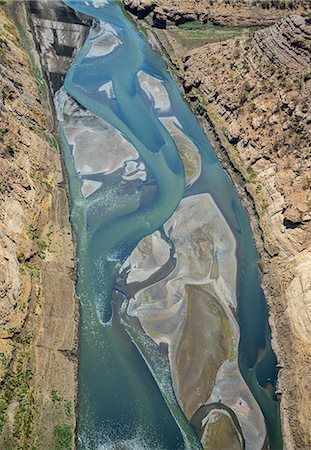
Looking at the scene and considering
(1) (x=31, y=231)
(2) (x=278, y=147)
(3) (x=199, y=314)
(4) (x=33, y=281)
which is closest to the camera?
(4) (x=33, y=281)

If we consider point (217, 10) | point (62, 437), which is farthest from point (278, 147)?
point (62, 437)

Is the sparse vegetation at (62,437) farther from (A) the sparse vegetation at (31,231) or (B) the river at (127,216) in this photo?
(A) the sparse vegetation at (31,231)

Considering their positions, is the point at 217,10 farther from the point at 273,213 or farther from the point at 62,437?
the point at 62,437

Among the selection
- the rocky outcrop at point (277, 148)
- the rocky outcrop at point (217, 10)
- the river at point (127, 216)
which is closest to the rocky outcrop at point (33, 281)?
the river at point (127, 216)

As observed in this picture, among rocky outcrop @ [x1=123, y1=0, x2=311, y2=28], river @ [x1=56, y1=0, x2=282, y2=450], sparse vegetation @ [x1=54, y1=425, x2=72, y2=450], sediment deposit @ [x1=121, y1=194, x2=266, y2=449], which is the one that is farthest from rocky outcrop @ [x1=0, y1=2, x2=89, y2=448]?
rocky outcrop @ [x1=123, y1=0, x2=311, y2=28]

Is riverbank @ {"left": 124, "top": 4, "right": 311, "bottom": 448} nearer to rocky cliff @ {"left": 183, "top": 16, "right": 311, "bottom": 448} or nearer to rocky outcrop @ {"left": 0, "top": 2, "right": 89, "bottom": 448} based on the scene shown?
rocky cliff @ {"left": 183, "top": 16, "right": 311, "bottom": 448}
